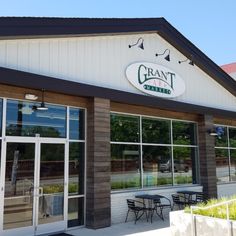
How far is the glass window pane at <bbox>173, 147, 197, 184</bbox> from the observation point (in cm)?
1248

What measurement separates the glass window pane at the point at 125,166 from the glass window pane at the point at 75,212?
4.24 ft

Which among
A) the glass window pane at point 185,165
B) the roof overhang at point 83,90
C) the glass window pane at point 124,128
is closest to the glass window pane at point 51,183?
the roof overhang at point 83,90

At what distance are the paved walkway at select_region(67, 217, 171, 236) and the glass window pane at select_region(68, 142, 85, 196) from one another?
1.04 m

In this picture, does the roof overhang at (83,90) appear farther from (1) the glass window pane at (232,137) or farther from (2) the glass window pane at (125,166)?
(1) the glass window pane at (232,137)

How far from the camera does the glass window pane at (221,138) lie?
14.3 metres

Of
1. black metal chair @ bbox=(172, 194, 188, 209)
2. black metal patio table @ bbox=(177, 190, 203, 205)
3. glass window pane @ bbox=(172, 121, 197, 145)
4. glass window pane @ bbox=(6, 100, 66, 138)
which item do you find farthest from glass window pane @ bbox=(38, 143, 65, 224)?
glass window pane @ bbox=(172, 121, 197, 145)

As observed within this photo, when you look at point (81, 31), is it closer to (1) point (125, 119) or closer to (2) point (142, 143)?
(1) point (125, 119)

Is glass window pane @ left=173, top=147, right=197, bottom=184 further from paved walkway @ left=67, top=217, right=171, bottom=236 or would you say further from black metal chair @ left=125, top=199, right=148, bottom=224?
paved walkway @ left=67, top=217, right=171, bottom=236

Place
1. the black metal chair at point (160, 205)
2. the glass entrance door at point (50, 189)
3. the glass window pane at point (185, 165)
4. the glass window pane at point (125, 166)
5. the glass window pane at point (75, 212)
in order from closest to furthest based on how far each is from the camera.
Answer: the glass entrance door at point (50, 189) → the glass window pane at point (75, 212) → the black metal chair at point (160, 205) → the glass window pane at point (125, 166) → the glass window pane at point (185, 165)

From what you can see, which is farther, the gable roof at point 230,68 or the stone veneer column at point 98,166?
the gable roof at point 230,68

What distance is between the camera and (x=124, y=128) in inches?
421

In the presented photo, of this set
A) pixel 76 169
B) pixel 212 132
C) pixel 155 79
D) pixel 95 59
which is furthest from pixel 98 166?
pixel 212 132

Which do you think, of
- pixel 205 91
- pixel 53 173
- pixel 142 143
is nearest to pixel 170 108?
pixel 142 143

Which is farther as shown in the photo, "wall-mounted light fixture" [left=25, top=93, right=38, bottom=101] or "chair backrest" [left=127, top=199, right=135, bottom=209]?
"chair backrest" [left=127, top=199, right=135, bottom=209]
